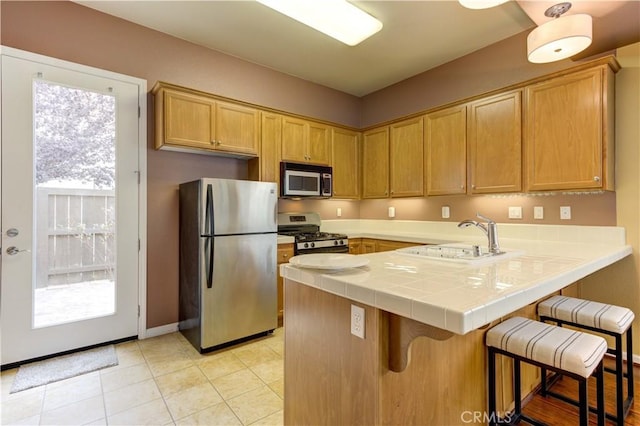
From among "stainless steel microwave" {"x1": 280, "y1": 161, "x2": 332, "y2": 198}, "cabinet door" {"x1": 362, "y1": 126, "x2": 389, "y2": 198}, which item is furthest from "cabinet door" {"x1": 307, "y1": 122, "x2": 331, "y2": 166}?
"cabinet door" {"x1": 362, "y1": 126, "x2": 389, "y2": 198}

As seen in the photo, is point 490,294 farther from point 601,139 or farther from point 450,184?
point 450,184

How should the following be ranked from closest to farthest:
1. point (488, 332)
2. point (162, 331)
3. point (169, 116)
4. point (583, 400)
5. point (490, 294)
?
point (490, 294), point (583, 400), point (488, 332), point (169, 116), point (162, 331)

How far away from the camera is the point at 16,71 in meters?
2.39

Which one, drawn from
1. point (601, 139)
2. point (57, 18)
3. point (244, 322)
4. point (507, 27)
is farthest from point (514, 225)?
point (57, 18)

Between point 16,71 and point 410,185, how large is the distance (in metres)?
3.74

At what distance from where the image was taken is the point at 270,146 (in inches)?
137

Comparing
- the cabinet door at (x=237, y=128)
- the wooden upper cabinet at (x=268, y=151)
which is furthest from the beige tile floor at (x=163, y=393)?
the cabinet door at (x=237, y=128)

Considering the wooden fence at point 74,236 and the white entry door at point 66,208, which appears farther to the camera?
the wooden fence at point 74,236

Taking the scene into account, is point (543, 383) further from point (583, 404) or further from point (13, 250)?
point (13, 250)

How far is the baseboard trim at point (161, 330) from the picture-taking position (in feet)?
9.66

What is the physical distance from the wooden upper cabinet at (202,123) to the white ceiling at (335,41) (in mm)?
625

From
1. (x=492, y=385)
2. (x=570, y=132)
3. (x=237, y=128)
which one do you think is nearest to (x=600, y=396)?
(x=492, y=385)

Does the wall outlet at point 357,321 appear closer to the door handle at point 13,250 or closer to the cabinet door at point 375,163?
the door handle at point 13,250

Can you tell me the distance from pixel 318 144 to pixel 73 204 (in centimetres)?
256
